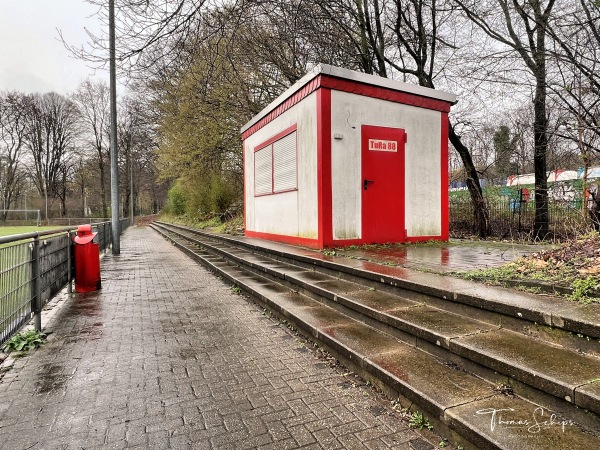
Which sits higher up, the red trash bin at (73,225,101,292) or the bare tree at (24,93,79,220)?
the bare tree at (24,93,79,220)

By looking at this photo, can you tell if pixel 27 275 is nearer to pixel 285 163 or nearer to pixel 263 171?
pixel 285 163

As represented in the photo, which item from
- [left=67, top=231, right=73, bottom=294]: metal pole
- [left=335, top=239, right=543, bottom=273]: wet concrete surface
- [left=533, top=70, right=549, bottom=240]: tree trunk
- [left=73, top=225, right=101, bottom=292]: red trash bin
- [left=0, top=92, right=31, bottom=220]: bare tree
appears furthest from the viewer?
[left=0, top=92, right=31, bottom=220]: bare tree

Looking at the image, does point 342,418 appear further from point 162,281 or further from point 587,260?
point 162,281

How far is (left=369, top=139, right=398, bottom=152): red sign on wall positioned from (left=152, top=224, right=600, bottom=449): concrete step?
4075mm

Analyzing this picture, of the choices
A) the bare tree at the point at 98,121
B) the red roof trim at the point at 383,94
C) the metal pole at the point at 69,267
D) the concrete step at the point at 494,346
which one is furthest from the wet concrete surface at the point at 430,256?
the bare tree at the point at 98,121

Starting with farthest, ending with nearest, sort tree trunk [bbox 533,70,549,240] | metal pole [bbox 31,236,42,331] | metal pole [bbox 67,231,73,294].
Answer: tree trunk [bbox 533,70,549,240]
metal pole [bbox 67,231,73,294]
metal pole [bbox 31,236,42,331]

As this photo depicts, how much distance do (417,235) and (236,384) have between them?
19.0 ft

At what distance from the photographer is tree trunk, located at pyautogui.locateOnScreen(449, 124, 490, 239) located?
41.4ft

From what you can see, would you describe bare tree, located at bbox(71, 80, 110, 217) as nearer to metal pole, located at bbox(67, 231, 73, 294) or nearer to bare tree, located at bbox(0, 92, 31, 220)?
bare tree, located at bbox(0, 92, 31, 220)

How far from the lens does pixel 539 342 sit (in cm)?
250

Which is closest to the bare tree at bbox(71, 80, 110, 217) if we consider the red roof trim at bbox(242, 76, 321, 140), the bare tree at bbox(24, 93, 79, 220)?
the bare tree at bbox(24, 93, 79, 220)

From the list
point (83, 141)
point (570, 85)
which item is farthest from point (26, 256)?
point (83, 141)

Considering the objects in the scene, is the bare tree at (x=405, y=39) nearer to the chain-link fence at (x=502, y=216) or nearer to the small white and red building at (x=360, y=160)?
the chain-link fence at (x=502, y=216)
